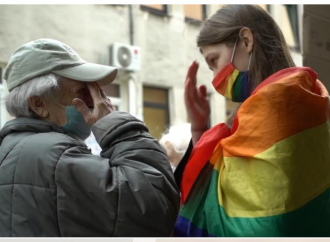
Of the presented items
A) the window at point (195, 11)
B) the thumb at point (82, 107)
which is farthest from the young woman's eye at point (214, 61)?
the window at point (195, 11)

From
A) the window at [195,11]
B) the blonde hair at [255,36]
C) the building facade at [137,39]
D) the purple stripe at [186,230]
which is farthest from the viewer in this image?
the window at [195,11]

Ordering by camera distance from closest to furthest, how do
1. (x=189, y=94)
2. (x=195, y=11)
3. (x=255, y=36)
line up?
1. (x=255, y=36)
2. (x=189, y=94)
3. (x=195, y=11)

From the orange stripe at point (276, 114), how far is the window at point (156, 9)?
7906mm

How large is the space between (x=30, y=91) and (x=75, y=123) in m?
0.19

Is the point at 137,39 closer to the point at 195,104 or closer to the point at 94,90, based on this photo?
the point at 195,104

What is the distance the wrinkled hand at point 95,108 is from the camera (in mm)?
1784

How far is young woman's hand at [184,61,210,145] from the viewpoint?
90.8 inches

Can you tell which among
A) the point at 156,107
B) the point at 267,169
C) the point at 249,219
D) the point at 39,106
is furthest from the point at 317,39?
the point at 156,107

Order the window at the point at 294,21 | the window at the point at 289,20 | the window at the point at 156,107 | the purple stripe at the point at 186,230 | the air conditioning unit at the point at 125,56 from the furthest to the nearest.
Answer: the window at the point at 294,21 → the window at the point at 289,20 → the window at the point at 156,107 → the air conditioning unit at the point at 125,56 → the purple stripe at the point at 186,230

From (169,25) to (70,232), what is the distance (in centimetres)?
846

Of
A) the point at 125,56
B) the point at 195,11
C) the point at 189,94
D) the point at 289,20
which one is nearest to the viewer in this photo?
the point at 189,94

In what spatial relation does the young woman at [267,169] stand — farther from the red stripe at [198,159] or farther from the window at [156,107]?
the window at [156,107]

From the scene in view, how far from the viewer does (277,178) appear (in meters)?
1.75

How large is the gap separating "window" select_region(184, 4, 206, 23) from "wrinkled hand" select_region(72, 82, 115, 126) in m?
8.53
